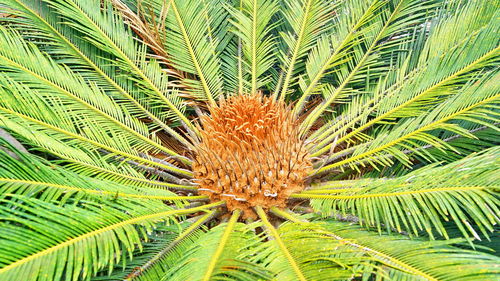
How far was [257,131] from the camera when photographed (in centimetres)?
224

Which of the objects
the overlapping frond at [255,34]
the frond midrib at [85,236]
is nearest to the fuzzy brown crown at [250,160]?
the frond midrib at [85,236]

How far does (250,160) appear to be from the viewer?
2195 millimetres

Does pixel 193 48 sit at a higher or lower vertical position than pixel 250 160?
higher

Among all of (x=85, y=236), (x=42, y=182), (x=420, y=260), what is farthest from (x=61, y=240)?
(x=420, y=260)

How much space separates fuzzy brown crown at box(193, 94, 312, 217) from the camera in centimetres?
221

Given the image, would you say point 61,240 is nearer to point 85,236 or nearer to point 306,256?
point 85,236

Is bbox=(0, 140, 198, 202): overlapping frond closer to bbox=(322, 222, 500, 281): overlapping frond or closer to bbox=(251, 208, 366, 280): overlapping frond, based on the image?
bbox=(251, 208, 366, 280): overlapping frond

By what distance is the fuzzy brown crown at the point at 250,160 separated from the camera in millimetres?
2205

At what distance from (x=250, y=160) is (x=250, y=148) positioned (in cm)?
6

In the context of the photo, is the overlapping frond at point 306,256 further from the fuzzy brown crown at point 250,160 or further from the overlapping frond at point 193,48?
the overlapping frond at point 193,48

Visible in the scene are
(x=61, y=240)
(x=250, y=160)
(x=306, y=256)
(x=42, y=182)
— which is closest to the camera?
(x=61, y=240)

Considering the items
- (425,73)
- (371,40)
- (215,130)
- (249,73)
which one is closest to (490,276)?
(425,73)

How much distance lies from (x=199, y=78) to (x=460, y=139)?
165cm

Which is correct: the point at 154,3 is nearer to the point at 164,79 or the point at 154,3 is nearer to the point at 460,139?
the point at 164,79
